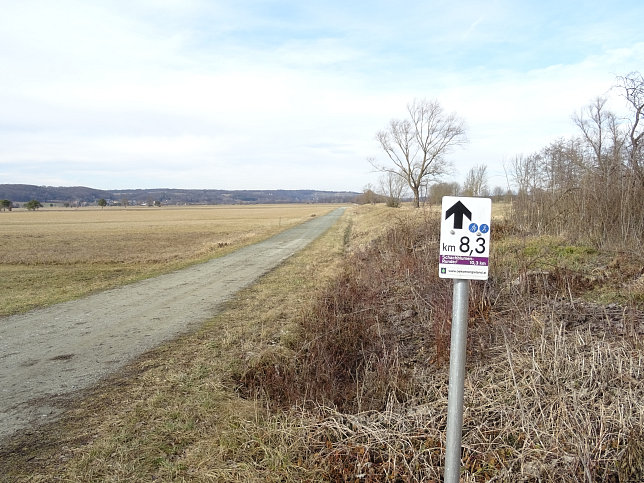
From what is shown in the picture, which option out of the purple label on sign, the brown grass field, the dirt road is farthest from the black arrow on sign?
the dirt road

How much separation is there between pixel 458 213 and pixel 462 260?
23cm

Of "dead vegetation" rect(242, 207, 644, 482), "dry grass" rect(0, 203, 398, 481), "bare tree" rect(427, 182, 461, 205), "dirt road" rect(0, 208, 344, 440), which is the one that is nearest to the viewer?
"dead vegetation" rect(242, 207, 644, 482)

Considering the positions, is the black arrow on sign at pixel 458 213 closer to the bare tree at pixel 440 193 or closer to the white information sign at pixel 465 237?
the white information sign at pixel 465 237

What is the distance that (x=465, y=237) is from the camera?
2064 mm

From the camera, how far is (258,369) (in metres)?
4.99

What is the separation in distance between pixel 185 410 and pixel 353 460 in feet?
6.44

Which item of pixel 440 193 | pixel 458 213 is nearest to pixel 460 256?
pixel 458 213

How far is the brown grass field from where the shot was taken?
293 centimetres

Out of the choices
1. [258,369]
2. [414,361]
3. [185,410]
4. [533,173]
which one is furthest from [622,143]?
[185,410]

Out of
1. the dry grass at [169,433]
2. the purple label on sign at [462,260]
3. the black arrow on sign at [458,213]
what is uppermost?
the black arrow on sign at [458,213]

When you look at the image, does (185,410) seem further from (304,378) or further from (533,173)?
(533,173)

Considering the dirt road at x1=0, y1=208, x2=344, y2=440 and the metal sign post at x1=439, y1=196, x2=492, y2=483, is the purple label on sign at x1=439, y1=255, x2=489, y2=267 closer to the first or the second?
the metal sign post at x1=439, y1=196, x2=492, y2=483

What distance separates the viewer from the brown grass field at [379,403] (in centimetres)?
293

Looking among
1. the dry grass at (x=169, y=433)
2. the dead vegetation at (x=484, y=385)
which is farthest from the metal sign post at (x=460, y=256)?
the dry grass at (x=169, y=433)
